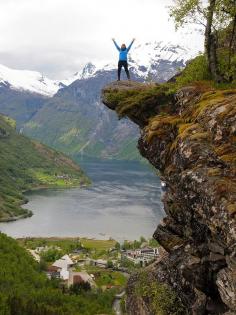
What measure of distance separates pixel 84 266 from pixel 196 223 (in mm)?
133792

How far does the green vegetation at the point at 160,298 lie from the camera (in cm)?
2206

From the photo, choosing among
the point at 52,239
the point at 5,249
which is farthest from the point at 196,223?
the point at 52,239

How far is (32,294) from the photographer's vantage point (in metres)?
106

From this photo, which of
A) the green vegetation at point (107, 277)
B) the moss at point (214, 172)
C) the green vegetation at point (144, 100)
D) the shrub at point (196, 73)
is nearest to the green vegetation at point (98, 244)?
the green vegetation at point (107, 277)

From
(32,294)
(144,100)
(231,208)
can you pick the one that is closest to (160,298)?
(231,208)

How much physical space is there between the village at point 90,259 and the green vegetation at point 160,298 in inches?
3871

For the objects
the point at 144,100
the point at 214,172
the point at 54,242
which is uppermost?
the point at 144,100

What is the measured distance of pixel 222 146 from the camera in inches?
758

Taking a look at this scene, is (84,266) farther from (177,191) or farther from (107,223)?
(177,191)

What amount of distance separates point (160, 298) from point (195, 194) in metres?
6.51

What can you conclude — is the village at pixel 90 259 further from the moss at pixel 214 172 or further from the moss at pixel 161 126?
the moss at pixel 214 172

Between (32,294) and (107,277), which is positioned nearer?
(32,294)

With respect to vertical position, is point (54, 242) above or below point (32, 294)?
below

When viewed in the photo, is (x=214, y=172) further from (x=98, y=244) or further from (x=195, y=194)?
(x=98, y=244)
